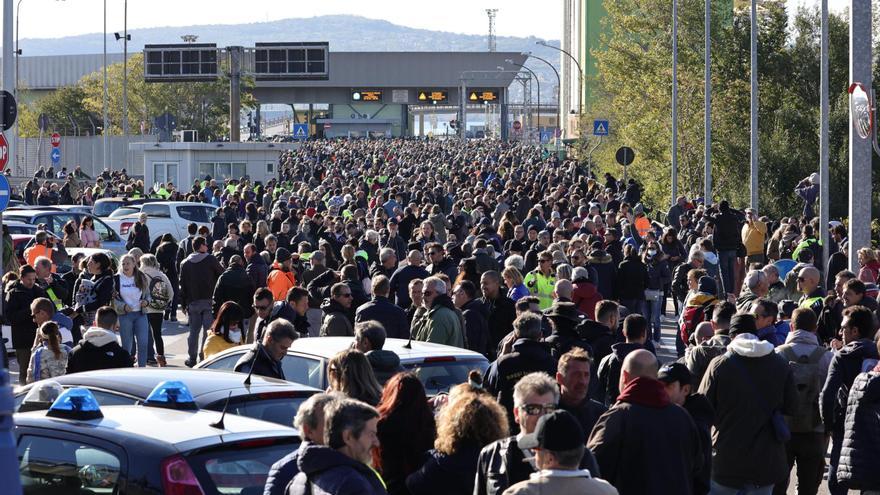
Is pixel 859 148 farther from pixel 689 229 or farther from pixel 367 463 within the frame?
pixel 689 229

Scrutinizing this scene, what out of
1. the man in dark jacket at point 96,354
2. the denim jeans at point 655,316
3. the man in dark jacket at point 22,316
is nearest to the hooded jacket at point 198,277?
the man in dark jacket at point 22,316

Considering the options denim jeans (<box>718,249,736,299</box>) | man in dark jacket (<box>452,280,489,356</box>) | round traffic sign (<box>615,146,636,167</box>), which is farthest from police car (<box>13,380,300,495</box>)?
round traffic sign (<box>615,146,636,167</box>)

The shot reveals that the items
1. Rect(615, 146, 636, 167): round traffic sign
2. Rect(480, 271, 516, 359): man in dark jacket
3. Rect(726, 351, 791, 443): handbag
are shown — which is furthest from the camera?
Rect(615, 146, 636, 167): round traffic sign

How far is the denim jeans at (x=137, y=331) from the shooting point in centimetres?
1714

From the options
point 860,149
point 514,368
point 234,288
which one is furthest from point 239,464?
point 234,288

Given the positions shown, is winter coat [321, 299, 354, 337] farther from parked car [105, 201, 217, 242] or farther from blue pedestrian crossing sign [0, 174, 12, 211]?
parked car [105, 201, 217, 242]

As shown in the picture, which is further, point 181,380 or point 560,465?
point 181,380

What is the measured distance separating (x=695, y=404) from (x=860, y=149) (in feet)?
26.4

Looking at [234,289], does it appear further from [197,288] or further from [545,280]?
[545,280]

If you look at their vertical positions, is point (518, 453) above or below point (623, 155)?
below

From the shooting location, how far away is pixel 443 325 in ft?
41.9

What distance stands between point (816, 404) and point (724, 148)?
3212 centimetres

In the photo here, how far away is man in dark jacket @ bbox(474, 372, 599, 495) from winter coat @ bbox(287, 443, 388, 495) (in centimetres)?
64

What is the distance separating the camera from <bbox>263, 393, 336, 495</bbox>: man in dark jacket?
6.18 meters
